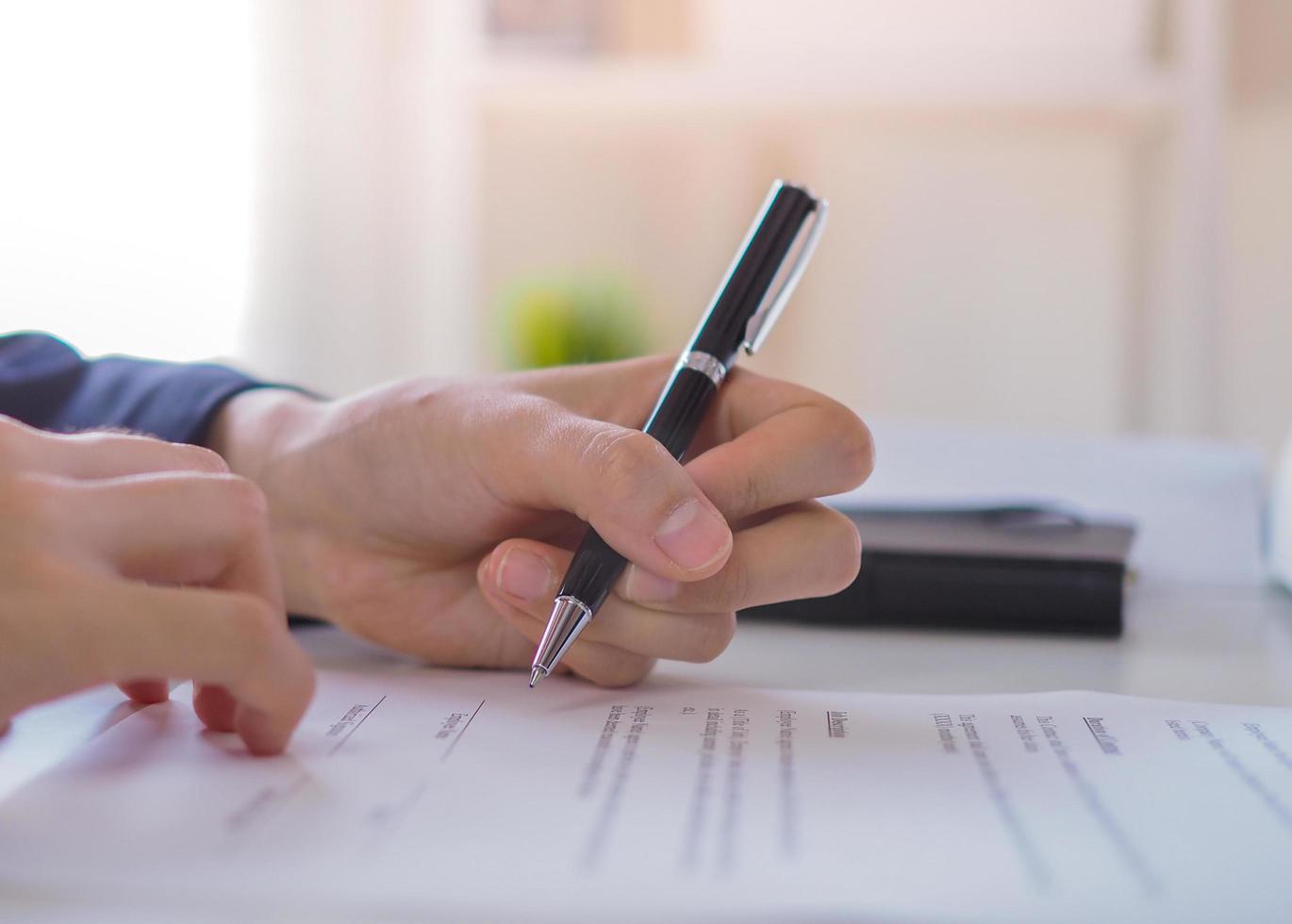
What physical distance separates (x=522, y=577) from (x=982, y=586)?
27 centimetres

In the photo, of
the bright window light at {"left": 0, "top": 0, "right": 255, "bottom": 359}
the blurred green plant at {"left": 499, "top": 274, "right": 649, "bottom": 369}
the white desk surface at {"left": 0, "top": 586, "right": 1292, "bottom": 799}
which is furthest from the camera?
the blurred green plant at {"left": 499, "top": 274, "right": 649, "bottom": 369}

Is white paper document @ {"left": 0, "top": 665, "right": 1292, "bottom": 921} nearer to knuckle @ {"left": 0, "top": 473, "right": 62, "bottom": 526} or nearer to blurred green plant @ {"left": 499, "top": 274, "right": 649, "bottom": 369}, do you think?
knuckle @ {"left": 0, "top": 473, "right": 62, "bottom": 526}

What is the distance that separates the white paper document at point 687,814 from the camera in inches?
11.3

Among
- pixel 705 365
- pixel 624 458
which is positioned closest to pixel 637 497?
pixel 624 458

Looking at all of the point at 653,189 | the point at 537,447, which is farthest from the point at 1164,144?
the point at 537,447

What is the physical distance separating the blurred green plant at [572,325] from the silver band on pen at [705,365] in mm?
1624

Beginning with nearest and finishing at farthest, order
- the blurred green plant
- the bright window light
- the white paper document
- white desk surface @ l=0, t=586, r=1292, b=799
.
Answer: the white paper document < white desk surface @ l=0, t=586, r=1292, b=799 < the bright window light < the blurred green plant

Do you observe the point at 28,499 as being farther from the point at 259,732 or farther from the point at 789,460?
the point at 789,460

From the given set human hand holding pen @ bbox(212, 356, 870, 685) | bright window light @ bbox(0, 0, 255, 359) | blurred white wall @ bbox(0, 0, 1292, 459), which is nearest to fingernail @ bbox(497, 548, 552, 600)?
human hand holding pen @ bbox(212, 356, 870, 685)

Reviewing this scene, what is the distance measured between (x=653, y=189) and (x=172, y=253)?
0.98 m

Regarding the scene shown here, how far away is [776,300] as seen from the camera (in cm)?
60

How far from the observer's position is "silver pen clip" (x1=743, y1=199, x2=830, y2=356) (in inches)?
22.9

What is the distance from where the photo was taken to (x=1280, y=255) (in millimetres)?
2340

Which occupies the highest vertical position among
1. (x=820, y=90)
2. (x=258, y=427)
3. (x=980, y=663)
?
(x=820, y=90)
